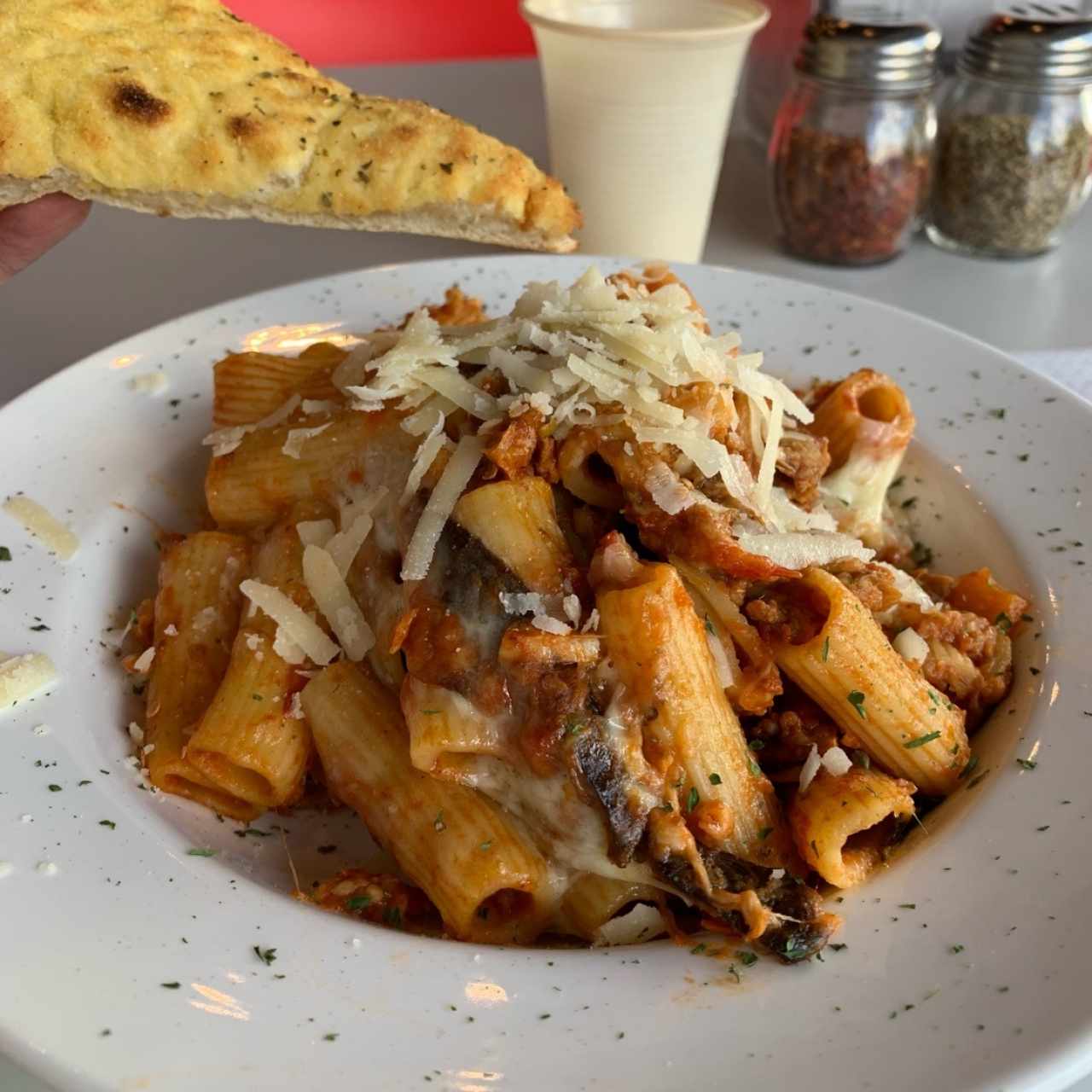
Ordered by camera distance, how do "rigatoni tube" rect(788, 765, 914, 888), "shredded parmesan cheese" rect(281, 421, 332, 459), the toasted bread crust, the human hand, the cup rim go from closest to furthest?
"rigatoni tube" rect(788, 765, 914, 888), the toasted bread crust, "shredded parmesan cheese" rect(281, 421, 332, 459), the human hand, the cup rim

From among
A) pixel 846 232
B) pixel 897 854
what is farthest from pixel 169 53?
pixel 846 232

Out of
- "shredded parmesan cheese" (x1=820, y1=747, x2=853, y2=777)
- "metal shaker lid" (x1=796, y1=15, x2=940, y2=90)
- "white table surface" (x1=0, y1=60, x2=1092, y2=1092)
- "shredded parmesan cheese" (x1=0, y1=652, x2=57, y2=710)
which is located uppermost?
"metal shaker lid" (x1=796, y1=15, x2=940, y2=90)

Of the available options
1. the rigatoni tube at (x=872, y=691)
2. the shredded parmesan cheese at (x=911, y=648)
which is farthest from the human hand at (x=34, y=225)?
the shredded parmesan cheese at (x=911, y=648)

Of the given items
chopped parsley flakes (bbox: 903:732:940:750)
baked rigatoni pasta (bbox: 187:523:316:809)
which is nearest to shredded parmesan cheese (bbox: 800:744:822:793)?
chopped parsley flakes (bbox: 903:732:940:750)

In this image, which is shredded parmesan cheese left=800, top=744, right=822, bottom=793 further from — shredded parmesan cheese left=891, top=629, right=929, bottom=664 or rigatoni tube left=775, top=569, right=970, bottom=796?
shredded parmesan cheese left=891, top=629, right=929, bottom=664

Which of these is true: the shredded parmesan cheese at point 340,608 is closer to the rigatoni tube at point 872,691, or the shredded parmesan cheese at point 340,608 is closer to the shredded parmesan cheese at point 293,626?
the shredded parmesan cheese at point 293,626

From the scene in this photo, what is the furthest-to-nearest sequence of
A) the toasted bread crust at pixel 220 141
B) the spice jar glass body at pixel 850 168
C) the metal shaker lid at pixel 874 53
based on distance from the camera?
the spice jar glass body at pixel 850 168 → the metal shaker lid at pixel 874 53 → the toasted bread crust at pixel 220 141

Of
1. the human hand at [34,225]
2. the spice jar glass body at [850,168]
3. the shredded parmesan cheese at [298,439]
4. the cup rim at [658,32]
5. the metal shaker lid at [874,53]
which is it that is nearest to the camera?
the shredded parmesan cheese at [298,439]
